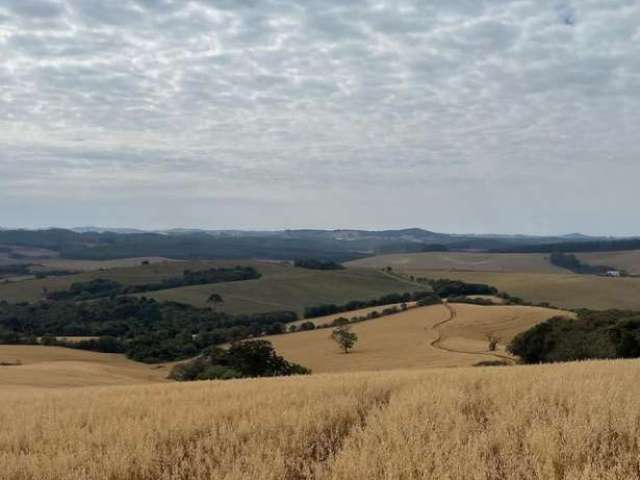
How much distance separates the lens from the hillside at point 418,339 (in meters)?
68.4

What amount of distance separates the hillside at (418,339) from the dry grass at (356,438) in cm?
5315

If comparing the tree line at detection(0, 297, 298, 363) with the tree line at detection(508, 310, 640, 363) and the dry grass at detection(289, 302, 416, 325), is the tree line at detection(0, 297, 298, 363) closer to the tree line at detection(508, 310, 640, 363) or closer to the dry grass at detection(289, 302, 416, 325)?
the dry grass at detection(289, 302, 416, 325)

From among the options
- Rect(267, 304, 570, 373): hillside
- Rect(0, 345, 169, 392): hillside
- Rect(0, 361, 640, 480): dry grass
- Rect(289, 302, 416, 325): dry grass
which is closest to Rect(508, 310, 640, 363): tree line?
Rect(267, 304, 570, 373): hillside

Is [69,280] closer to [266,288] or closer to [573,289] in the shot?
[266,288]

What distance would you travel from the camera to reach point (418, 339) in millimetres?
83875

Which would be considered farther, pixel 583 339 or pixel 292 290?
pixel 292 290

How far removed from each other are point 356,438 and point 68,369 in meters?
54.7

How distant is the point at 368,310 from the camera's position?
123688 mm

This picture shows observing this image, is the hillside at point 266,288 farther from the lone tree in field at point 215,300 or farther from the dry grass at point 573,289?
the dry grass at point 573,289

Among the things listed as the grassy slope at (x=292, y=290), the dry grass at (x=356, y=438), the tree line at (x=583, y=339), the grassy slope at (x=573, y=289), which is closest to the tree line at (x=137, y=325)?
the grassy slope at (x=292, y=290)

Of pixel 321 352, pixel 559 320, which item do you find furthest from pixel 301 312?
pixel 559 320

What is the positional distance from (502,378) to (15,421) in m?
9.59

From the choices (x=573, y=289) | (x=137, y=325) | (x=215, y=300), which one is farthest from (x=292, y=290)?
(x=573, y=289)

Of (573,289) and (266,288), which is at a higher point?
(573,289)
